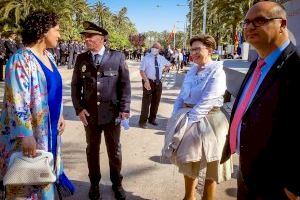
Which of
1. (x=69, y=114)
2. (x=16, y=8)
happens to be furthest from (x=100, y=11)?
(x=69, y=114)

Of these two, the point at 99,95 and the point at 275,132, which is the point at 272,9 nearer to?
the point at 275,132

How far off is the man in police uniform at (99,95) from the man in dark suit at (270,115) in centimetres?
205


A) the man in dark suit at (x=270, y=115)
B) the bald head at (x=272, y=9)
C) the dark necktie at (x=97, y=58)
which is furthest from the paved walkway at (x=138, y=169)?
the bald head at (x=272, y=9)

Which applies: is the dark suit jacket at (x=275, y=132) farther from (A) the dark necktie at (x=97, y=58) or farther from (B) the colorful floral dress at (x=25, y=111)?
(A) the dark necktie at (x=97, y=58)

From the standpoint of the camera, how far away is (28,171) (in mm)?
3006

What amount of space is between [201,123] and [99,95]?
125cm

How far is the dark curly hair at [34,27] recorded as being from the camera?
3316mm

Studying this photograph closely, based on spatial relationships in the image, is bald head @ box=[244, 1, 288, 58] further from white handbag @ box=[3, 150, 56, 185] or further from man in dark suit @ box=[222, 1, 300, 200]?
white handbag @ box=[3, 150, 56, 185]

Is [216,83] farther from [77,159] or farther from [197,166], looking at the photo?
[77,159]

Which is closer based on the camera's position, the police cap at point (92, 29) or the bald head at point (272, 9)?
the bald head at point (272, 9)

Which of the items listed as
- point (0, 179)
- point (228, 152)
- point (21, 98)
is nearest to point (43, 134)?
point (21, 98)

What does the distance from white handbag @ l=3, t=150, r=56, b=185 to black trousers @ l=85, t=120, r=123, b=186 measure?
4.90ft

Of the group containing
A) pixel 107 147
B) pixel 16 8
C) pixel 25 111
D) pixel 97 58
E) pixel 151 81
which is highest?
pixel 16 8

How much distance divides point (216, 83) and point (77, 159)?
10.2 feet
